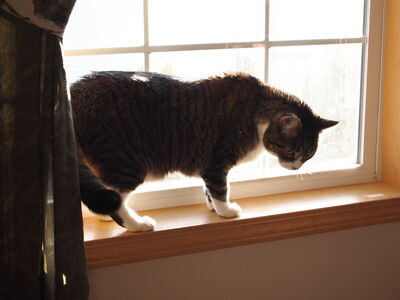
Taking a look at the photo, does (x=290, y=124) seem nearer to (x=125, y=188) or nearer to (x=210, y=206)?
(x=210, y=206)

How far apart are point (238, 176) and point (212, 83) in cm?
36

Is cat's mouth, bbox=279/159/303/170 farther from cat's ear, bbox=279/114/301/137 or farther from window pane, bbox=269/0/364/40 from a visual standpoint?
window pane, bbox=269/0/364/40

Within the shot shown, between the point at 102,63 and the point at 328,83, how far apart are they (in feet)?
2.47

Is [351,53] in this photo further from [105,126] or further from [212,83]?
[105,126]

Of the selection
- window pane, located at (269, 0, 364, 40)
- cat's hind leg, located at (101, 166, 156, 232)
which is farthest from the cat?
window pane, located at (269, 0, 364, 40)

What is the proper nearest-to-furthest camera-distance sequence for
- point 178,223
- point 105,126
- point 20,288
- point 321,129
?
point 20,288
point 105,126
point 178,223
point 321,129

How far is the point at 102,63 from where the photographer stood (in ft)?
4.77

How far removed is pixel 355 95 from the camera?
5.87ft

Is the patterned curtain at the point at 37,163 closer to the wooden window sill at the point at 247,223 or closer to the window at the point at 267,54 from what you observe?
the wooden window sill at the point at 247,223

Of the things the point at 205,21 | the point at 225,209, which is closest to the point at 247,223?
the point at 225,209

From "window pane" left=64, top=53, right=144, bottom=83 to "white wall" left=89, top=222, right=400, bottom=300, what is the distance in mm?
536

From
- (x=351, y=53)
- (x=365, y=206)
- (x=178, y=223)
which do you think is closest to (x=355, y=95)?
(x=351, y=53)

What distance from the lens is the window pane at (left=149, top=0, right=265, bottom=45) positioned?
4.87 ft

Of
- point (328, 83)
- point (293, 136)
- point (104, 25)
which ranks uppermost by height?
point (104, 25)
